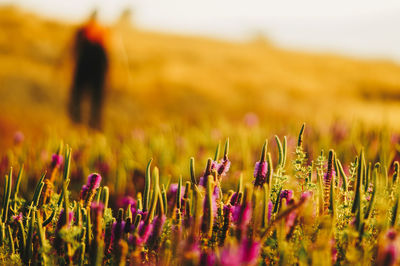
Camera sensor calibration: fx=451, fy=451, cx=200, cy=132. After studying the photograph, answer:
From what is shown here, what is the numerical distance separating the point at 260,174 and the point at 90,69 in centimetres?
523

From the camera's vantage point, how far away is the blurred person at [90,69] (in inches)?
228

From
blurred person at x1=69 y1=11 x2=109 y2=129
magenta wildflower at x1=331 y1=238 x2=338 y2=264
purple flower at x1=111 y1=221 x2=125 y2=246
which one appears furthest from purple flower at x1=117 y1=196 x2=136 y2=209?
blurred person at x1=69 y1=11 x2=109 y2=129

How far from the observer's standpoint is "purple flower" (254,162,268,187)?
1141 mm

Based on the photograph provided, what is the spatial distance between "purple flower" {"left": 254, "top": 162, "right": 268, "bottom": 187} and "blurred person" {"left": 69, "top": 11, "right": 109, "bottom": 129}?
15.6 feet

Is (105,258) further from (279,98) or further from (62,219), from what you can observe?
(279,98)

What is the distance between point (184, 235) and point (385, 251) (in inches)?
18.4

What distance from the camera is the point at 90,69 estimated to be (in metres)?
6.02

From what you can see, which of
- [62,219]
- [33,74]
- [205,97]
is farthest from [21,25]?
[62,219]

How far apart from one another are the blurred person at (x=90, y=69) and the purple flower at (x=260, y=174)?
474 cm

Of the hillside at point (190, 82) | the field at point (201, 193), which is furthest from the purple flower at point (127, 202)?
the hillside at point (190, 82)

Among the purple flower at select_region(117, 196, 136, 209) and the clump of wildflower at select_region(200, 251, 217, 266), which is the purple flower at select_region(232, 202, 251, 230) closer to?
the clump of wildflower at select_region(200, 251, 217, 266)

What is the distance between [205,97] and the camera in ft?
41.5

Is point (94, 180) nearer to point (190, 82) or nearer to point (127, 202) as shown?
point (127, 202)

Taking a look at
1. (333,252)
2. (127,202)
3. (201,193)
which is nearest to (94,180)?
(201,193)
